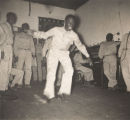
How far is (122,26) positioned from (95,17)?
2.01 m

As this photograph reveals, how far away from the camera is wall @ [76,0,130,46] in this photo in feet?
21.6

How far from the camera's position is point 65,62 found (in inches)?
161

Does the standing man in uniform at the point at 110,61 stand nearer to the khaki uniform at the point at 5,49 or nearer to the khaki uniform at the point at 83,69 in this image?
the khaki uniform at the point at 83,69

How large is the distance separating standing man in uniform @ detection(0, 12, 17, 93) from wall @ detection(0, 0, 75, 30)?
15.4ft

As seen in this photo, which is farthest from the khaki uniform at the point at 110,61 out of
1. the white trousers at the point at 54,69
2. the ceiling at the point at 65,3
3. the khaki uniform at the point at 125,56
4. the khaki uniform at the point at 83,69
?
the ceiling at the point at 65,3

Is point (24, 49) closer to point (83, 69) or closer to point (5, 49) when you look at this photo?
point (5, 49)

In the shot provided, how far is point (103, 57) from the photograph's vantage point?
6.20m

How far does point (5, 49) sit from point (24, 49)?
1.25 meters

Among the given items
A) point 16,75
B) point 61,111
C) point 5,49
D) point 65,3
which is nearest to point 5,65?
point 5,49

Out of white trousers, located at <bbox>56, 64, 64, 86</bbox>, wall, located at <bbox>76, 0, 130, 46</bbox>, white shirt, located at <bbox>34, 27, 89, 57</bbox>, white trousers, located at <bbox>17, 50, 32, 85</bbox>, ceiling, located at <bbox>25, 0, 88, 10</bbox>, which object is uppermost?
ceiling, located at <bbox>25, 0, 88, 10</bbox>

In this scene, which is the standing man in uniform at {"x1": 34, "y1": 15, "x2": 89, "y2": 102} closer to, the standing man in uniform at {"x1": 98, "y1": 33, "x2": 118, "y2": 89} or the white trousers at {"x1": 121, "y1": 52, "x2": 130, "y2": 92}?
the white trousers at {"x1": 121, "y1": 52, "x2": 130, "y2": 92}

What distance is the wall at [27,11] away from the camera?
8.80 metres

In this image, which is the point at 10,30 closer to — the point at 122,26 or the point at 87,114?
the point at 87,114

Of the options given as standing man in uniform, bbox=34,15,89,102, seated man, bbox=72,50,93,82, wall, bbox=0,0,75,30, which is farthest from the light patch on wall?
standing man in uniform, bbox=34,15,89,102
